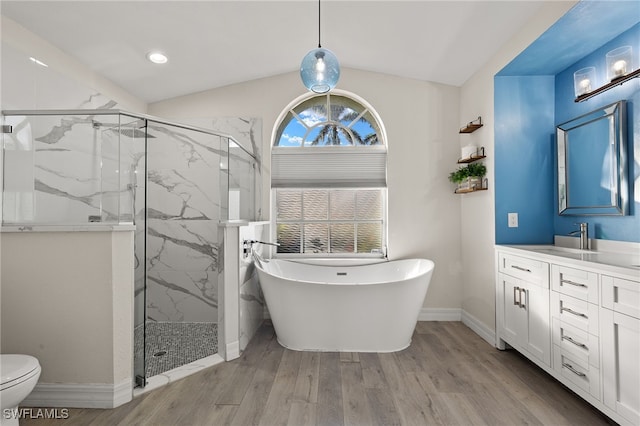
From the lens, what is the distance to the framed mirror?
7.19 ft

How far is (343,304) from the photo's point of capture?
265 centimetres

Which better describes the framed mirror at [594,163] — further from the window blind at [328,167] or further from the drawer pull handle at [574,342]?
the window blind at [328,167]

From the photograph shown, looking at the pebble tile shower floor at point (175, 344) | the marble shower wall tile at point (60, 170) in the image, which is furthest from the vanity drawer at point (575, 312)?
the marble shower wall tile at point (60, 170)

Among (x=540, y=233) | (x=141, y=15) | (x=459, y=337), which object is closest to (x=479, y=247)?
(x=540, y=233)

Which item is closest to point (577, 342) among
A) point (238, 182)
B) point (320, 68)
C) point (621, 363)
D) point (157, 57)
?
point (621, 363)

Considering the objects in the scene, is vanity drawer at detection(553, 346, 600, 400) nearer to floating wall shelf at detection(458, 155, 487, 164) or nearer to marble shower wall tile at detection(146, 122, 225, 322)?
floating wall shelf at detection(458, 155, 487, 164)

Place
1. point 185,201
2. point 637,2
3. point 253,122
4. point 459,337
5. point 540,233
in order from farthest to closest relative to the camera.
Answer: point 253,122 < point 185,201 < point 459,337 < point 540,233 < point 637,2

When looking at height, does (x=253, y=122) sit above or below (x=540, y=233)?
above

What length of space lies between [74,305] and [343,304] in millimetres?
1816

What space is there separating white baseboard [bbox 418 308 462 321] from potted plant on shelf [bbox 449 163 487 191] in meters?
1.35

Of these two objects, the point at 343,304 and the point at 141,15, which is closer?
the point at 141,15

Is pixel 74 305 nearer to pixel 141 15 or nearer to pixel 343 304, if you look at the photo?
pixel 343 304

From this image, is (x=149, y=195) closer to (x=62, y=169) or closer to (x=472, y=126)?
(x=62, y=169)

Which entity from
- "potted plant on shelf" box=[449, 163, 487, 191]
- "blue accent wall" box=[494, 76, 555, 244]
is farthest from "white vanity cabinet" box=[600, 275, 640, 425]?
"potted plant on shelf" box=[449, 163, 487, 191]
